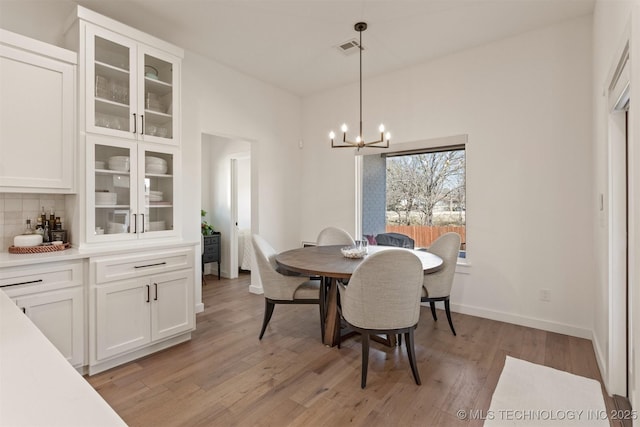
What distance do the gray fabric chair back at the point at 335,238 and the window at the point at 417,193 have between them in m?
0.76

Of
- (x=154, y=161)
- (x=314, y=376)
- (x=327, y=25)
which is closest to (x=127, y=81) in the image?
(x=154, y=161)

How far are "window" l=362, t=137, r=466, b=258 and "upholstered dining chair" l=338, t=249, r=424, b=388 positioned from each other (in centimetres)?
184

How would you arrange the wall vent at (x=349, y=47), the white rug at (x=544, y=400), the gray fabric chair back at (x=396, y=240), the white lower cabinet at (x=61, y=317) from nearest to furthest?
the white rug at (x=544, y=400), the white lower cabinet at (x=61, y=317), the wall vent at (x=349, y=47), the gray fabric chair back at (x=396, y=240)

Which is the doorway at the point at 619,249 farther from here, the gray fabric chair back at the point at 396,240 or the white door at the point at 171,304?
the white door at the point at 171,304

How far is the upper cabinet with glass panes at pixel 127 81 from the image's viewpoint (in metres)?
2.44

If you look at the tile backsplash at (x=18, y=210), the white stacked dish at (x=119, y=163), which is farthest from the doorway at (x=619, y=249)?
the tile backsplash at (x=18, y=210)

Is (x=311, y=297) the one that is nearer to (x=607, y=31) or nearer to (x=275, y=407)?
(x=275, y=407)

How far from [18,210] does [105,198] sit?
612 mm

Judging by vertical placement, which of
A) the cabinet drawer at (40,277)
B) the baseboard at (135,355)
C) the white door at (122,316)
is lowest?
the baseboard at (135,355)

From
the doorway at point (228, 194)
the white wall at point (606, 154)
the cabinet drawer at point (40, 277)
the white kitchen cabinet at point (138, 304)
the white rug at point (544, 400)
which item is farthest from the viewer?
the doorway at point (228, 194)

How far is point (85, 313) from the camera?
7.55 ft

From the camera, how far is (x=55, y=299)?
85.3 inches

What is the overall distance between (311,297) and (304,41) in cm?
267

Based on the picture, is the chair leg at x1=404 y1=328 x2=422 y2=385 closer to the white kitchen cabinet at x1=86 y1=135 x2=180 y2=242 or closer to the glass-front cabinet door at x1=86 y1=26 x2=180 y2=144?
the white kitchen cabinet at x1=86 y1=135 x2=180 y2=242
